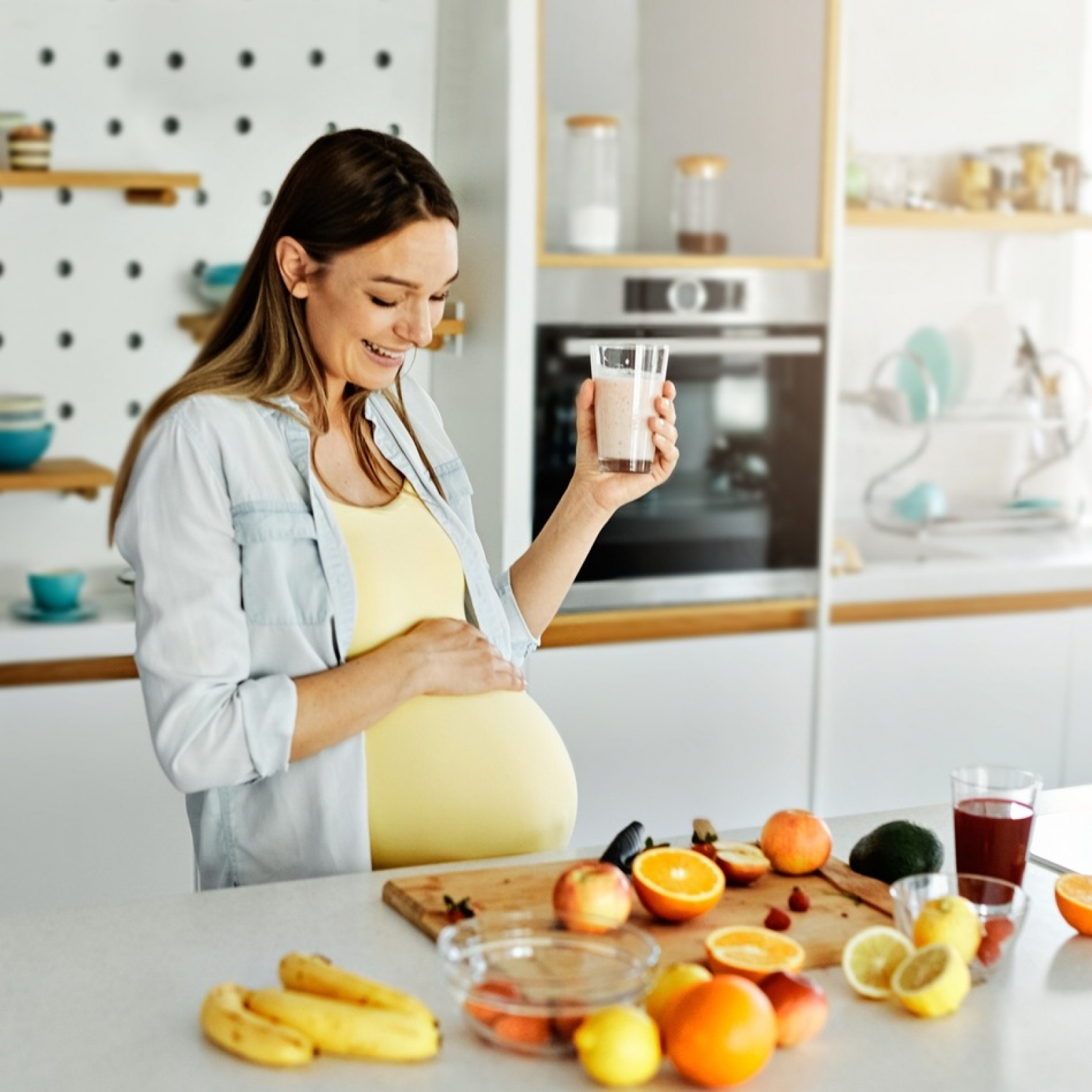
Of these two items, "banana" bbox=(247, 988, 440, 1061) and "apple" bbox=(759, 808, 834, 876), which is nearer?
"banana" bbox=(247, 988, 440, 1061)

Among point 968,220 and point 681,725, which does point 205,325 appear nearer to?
point 681,725

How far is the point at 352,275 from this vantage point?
178 cm

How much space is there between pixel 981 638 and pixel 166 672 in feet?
7.80

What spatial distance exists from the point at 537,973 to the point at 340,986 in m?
0.15

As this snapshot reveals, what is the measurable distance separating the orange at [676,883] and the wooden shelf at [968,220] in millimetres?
2312

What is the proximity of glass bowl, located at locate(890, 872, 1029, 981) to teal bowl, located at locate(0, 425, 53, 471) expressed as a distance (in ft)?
6.90

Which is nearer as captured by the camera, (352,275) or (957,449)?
(352,275)

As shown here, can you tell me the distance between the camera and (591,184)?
322 cm

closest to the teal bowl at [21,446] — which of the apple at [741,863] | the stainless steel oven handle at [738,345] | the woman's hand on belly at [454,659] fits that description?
the stainless steel oven handle at [738,345]

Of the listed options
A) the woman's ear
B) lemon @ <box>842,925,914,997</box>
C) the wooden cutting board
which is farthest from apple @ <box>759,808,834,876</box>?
the woman's ear

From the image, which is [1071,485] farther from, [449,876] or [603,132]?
[449,876]

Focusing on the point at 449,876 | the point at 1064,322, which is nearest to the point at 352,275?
the point at 449,876

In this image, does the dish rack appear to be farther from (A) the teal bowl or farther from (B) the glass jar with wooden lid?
(A) the teal bowl

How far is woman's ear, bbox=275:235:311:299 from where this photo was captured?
1.80m
